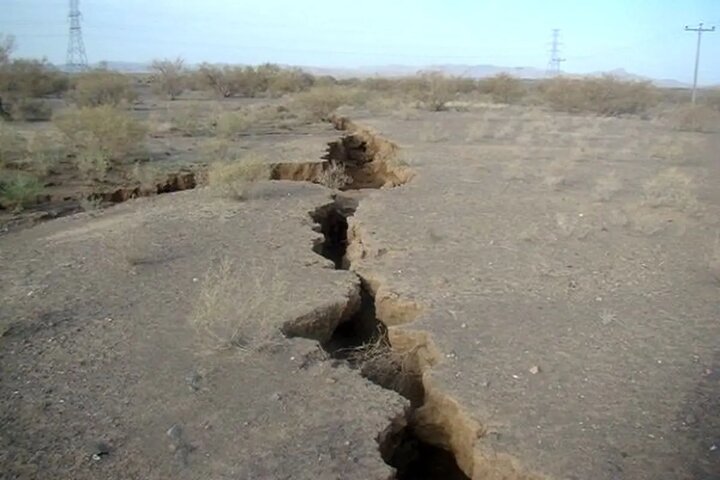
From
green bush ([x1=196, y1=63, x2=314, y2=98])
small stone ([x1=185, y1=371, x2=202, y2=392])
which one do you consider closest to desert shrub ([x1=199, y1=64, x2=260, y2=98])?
green bush ([x1=196, y1=63, x2=314, y2=98])

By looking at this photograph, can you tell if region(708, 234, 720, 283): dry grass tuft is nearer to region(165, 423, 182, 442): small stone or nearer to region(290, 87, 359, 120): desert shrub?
region(165, 423, 182, 442): small stone

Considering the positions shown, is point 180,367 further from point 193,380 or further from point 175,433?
point 175,433

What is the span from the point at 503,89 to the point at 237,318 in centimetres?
4180

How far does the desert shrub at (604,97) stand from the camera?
35.4 metres

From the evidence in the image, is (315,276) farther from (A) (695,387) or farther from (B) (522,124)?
(B) (522,124)

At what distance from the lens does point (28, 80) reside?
30.9 metres

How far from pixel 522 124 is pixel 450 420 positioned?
21.1 m

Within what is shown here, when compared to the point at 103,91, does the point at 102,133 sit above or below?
below

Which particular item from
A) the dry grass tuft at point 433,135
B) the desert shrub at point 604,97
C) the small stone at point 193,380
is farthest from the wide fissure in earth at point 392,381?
the desert shrub at point 604,97

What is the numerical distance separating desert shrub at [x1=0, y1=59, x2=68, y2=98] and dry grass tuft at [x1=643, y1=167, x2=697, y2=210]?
25.0 m

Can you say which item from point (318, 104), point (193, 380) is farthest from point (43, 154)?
point (318, 104)

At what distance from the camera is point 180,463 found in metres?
4.12

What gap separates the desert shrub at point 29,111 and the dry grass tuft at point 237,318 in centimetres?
2015

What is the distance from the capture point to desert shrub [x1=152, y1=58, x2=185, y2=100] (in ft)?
129
